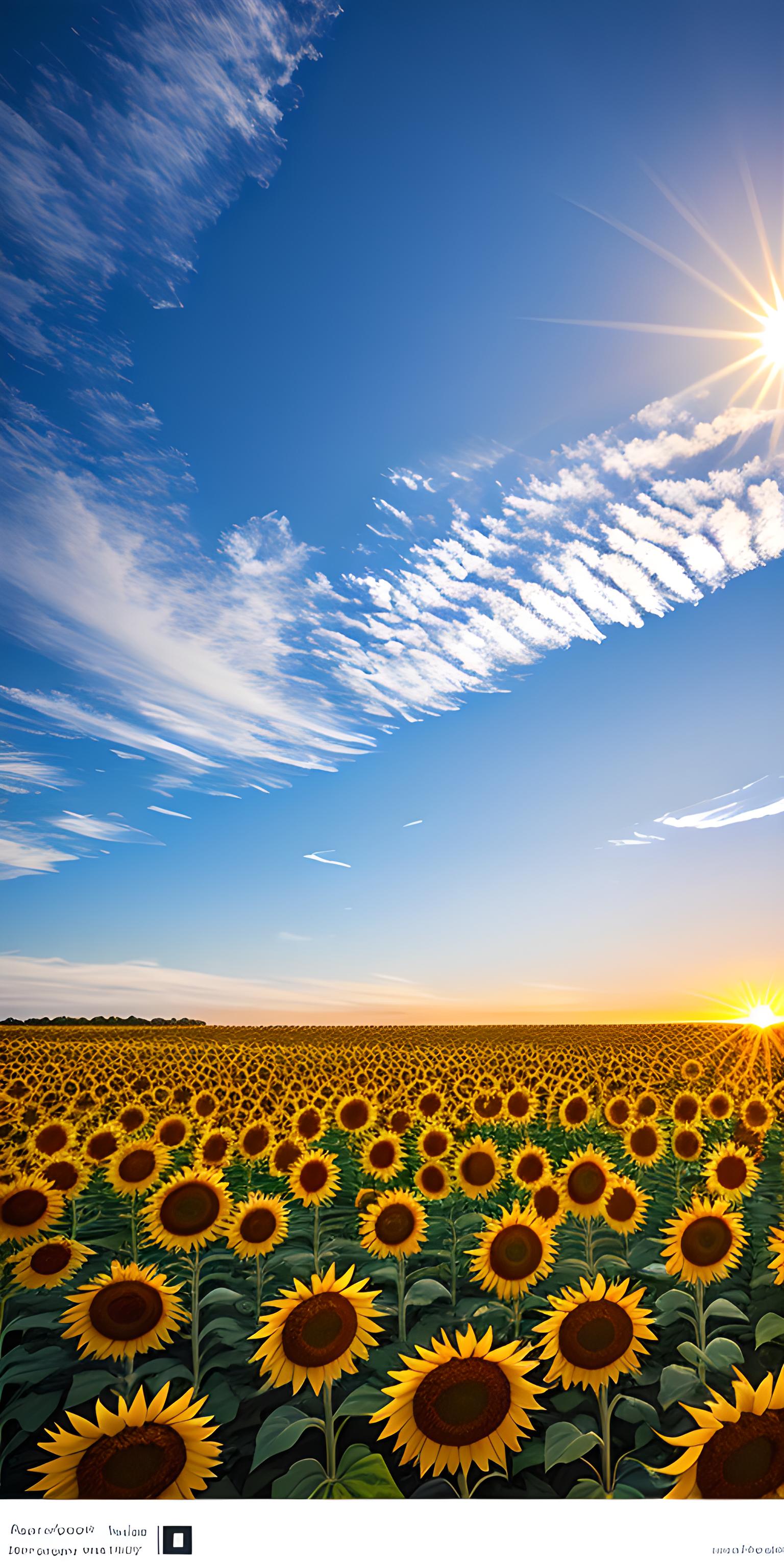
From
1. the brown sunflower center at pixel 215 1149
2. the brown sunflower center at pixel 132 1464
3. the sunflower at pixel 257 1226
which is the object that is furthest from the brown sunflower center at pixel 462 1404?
the brown sunflower center at pixel 215 1149

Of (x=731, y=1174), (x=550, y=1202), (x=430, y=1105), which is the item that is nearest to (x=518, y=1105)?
(x=430, y=1105)

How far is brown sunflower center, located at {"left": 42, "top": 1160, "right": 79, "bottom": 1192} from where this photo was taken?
3.95 metres

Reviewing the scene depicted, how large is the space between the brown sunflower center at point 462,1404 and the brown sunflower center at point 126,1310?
1297 mm

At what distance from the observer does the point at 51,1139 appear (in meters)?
4.81

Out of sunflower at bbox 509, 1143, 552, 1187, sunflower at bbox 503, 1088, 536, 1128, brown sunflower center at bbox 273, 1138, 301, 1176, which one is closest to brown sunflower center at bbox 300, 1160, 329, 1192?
brown sunflower center at bbox 273, 1138, 301, 1176

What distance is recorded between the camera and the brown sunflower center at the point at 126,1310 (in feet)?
8.71

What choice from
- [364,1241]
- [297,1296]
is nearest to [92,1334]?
[297,1296]

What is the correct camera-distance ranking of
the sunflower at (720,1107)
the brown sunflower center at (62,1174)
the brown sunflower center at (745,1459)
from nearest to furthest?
1. the brown sunflower center at (745,1459)
2. the brown sunflower center at (62,1174)
3. the sunflower at (720,1107)

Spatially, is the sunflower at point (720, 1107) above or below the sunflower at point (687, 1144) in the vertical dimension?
above

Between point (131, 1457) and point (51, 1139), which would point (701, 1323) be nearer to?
point (131, 1457)

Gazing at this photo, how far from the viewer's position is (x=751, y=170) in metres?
3.49

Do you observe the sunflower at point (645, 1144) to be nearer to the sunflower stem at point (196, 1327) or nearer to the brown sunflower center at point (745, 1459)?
the sunflower stem at point (196, 1327)

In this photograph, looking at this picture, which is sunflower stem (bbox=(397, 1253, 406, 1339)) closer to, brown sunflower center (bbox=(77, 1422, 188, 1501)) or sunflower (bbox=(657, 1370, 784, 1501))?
brown sunflower center (bbox=(77, 1422, 188, 1501))
